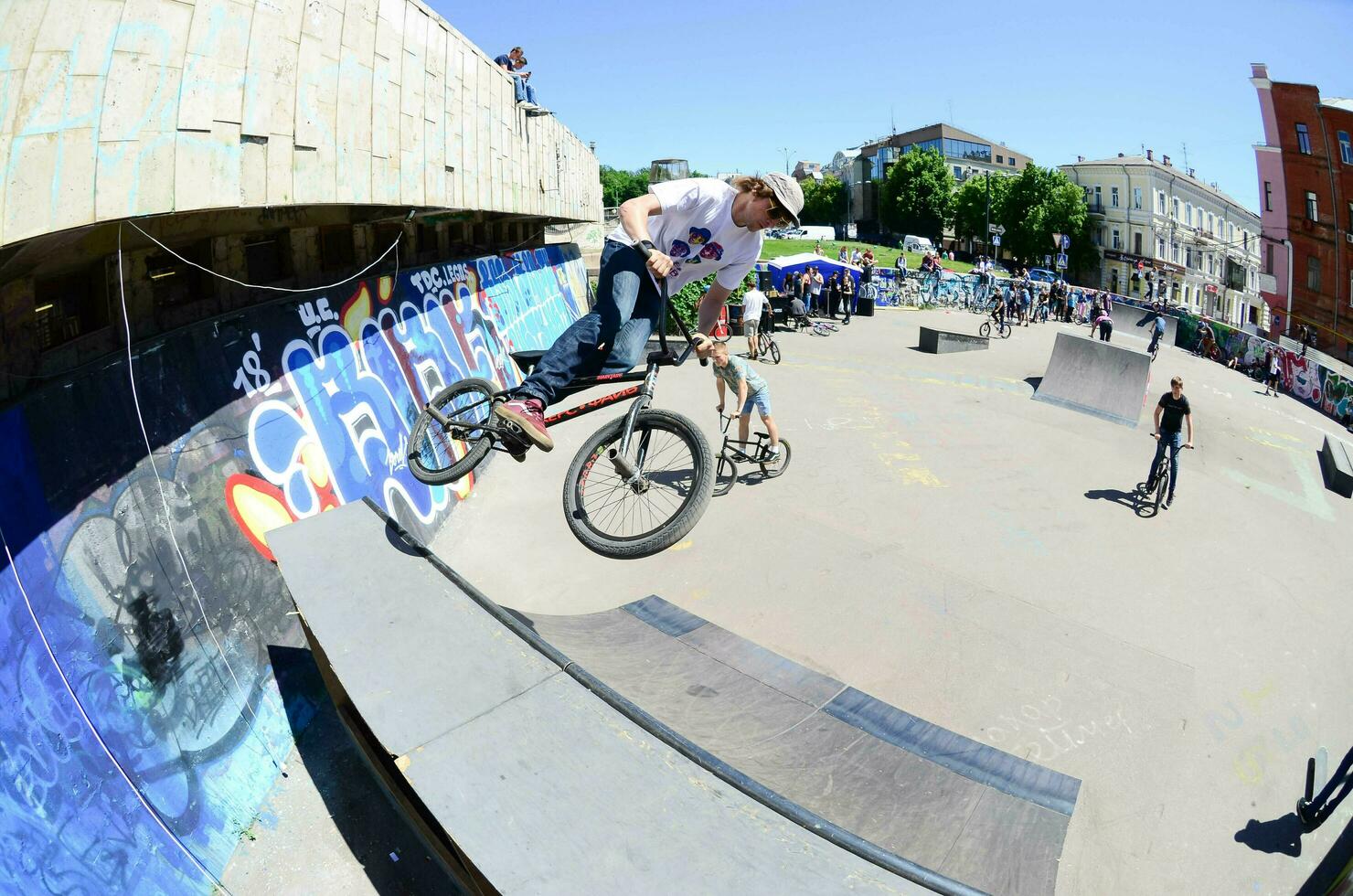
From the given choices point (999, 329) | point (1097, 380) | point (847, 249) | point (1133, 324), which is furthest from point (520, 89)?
point (847, 249)

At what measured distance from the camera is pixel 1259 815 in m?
6.47

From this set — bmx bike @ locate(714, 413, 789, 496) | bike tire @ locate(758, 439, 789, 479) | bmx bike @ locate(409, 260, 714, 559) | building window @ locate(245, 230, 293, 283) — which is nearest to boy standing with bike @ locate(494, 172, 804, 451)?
bmx bike @ locate(409, 260, 714, 559)

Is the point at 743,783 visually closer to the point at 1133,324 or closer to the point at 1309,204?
the point at 1133,324

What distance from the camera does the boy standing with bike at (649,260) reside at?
4582 millimetres

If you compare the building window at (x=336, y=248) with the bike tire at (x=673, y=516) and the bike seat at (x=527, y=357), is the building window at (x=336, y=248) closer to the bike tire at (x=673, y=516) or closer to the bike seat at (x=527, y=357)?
the bike seat at (x=527, y=357)

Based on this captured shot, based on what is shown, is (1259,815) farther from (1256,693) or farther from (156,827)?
(156,827)

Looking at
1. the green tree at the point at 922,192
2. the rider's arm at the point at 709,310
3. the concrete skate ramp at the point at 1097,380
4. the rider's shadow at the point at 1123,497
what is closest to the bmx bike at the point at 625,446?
the rider's arm at the point at 709,310

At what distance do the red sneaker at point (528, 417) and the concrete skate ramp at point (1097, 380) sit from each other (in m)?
18.4

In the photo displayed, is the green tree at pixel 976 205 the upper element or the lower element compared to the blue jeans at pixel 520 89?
upper

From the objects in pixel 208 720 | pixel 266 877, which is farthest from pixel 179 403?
pixel 266 877

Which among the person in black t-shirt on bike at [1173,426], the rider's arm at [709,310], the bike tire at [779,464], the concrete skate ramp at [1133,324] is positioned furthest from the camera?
the concrete skate ramp at [1133,324]

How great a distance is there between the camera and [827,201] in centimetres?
11862

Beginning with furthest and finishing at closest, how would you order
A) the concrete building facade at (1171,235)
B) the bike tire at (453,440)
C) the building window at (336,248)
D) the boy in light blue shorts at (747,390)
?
the concrete building facade at (1171,235), the boy in light blue shorts at (747,390), the building window at (336,248), the bike tire at (453,440)

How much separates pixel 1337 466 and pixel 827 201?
110 metres
